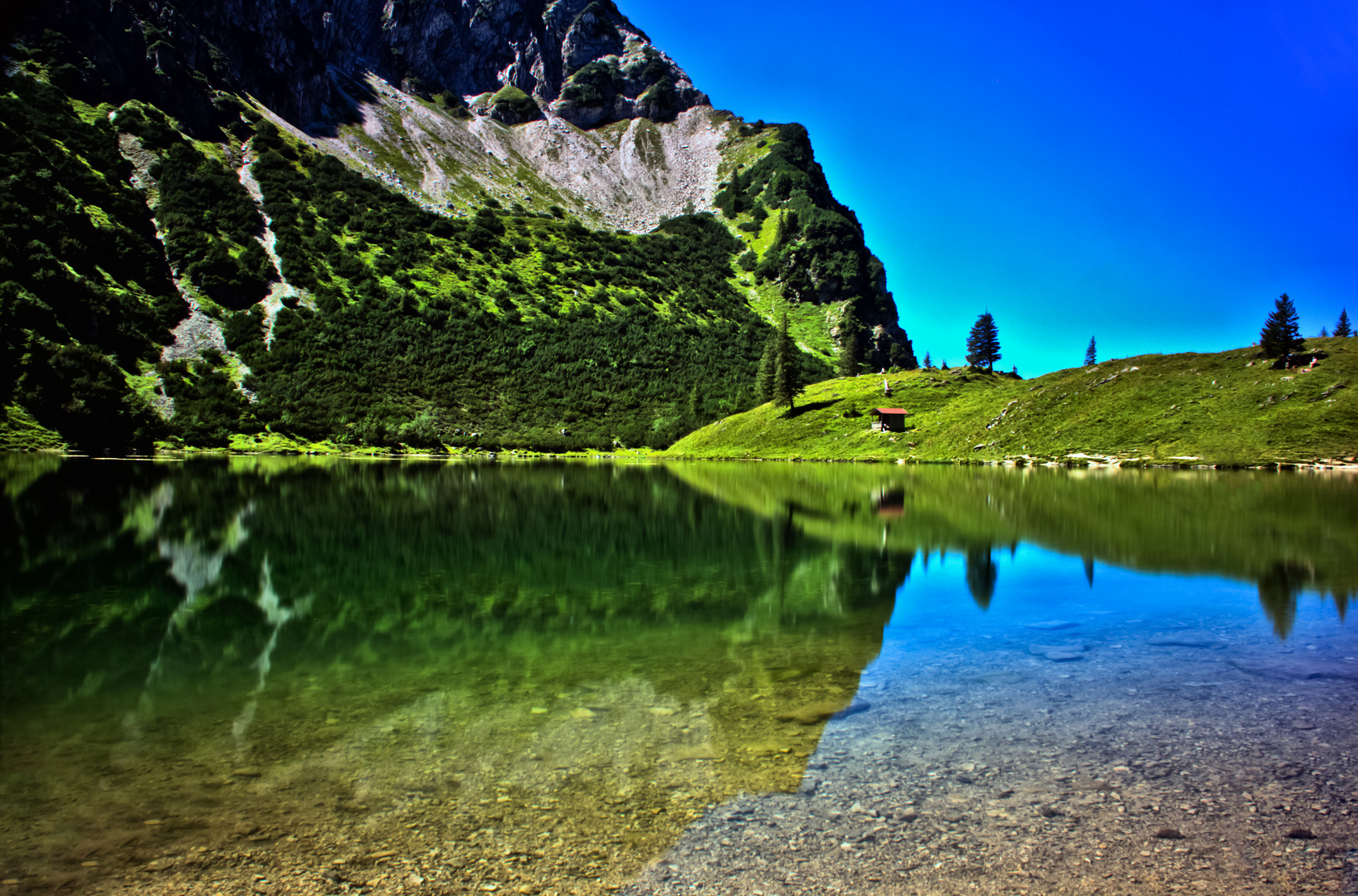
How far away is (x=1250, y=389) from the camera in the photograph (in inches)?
2756

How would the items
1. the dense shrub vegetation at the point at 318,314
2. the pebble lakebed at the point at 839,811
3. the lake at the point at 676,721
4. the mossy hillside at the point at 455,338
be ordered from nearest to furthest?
the pebble lakebed at the point at 839,811
the lake at the point at 676,721
the dense shrub vegetation at the point at 318,314
the mossy hillside at the point at 455,338

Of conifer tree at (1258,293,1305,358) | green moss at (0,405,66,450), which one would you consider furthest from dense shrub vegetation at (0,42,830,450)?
conifer tree at (1258,293,1305,358)

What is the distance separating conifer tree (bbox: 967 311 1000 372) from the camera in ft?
371

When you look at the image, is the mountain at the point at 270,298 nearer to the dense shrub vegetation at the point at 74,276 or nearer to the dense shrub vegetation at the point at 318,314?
the dense shrub vegetation at the point at 74,276

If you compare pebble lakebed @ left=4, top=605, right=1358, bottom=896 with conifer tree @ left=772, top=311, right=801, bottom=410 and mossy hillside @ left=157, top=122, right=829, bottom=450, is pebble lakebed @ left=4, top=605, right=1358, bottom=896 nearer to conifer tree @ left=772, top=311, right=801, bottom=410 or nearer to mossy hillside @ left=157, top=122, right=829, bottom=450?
conifer tree @ left=772, top=311, right=801, bottom=410

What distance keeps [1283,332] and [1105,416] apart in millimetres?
20469

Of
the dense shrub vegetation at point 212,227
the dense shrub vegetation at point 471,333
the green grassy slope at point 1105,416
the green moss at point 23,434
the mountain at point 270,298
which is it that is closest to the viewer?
the green grassy slope at point 1105,416

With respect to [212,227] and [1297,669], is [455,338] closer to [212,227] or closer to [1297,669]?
[212,227]

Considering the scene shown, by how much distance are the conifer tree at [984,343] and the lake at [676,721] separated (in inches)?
3953

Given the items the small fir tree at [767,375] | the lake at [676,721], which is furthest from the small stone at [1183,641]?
the small fir tree at [767,375]

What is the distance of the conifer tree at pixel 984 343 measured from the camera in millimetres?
113188

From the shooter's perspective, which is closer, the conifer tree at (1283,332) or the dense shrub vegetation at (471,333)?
the conifer tree at (1283,332)

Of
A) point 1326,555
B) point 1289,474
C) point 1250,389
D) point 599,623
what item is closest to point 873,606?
point 599,623

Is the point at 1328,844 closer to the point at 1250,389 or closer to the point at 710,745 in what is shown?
the point at 710,745
